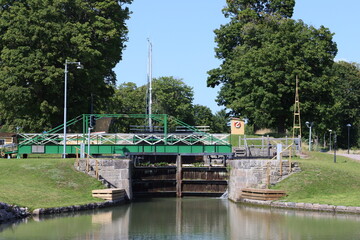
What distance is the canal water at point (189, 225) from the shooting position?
31734mm

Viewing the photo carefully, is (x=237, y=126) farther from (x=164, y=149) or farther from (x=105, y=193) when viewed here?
(x=105, y=193)

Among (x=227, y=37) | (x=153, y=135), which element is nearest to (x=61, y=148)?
(x=153, y=135)

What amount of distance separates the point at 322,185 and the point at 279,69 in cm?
2712

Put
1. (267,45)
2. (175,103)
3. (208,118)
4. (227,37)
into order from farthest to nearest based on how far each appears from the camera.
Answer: (208,118) < (175,103) < (227,37) < (267,45)

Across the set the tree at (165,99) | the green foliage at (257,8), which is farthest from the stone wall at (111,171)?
the tree at (165,99)

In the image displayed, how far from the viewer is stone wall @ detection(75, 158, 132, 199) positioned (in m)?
47.3

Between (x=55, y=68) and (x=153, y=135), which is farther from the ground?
(x=55, y=68)

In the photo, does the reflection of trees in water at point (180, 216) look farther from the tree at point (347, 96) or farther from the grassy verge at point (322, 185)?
the tree at point (347, 96)

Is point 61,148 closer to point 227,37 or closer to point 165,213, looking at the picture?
point 165,213

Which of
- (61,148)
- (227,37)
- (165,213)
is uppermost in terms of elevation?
(227,37)

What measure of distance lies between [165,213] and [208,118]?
94.2 meters

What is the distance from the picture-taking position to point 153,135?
2099 inches

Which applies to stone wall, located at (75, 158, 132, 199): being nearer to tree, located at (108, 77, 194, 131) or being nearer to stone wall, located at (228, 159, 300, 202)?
stone wall, located at (228, 159, 300, 202)

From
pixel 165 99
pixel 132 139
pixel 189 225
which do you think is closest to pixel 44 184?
pixel 132 139
